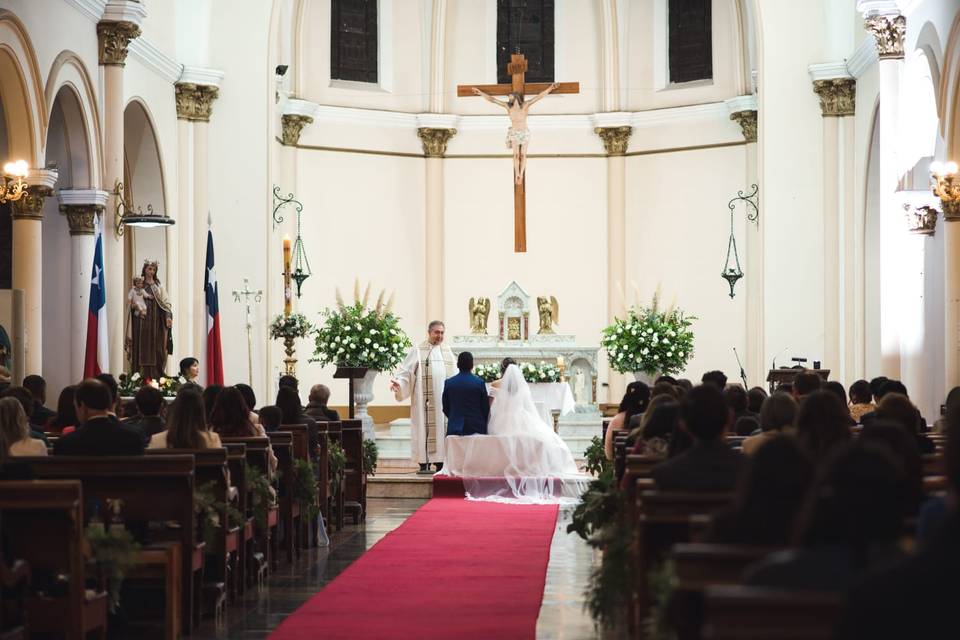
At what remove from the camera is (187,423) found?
26.2 feet

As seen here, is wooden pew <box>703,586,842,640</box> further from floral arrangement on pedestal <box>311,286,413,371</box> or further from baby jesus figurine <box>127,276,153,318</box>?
floral arrangement on pedestal <box>311,286,413,371</box>

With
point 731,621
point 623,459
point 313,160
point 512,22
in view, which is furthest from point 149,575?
point 512,22

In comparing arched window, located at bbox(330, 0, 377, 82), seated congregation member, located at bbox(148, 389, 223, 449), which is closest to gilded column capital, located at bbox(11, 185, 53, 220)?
seated congregation member, located at bbox(148, 389, 223, 449)

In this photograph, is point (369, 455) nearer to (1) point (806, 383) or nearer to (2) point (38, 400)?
(2) point (38, 400)

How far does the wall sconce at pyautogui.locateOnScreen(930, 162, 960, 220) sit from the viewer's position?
42.6 ft

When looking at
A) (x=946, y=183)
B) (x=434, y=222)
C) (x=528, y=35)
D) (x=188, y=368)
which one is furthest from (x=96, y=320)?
(x=528, y=35)

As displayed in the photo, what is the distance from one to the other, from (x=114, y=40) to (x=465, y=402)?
5.48 metres

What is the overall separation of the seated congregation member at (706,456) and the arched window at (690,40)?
18415mm

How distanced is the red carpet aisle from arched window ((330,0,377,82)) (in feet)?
40.0

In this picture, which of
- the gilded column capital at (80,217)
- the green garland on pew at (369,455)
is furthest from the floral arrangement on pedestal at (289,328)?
the green garland on pew at (369,455)

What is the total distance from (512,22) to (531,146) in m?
2.17

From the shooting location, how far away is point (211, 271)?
53.7 feet

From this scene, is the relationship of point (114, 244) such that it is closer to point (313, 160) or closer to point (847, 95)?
point (313, 160)

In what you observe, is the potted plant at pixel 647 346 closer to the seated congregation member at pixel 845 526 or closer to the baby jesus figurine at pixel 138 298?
the baby jesus figurine at pixel 138 298
